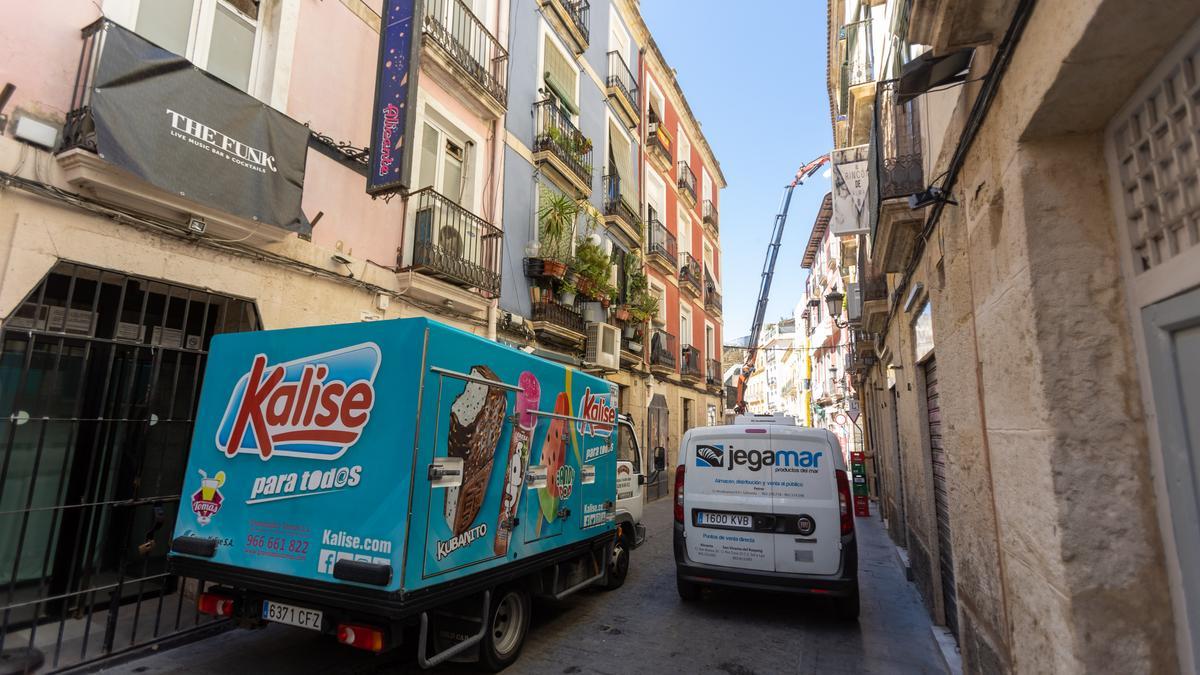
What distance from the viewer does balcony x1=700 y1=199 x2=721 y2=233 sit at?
23594mm

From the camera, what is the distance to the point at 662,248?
17188 mm

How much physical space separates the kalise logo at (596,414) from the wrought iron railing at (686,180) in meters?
15.1

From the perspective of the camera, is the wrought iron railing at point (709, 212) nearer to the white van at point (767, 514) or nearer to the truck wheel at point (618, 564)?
the truck wheel at point (618, 564)

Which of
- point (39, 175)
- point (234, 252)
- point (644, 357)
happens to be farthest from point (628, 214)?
point (39, 175)

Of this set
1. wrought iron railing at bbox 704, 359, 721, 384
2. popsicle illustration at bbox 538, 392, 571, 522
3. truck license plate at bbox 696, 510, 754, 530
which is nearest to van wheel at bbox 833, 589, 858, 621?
truck license plate at bbox 696, 510, 754, 530

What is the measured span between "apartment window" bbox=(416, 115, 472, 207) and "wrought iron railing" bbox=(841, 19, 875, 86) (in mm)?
7006

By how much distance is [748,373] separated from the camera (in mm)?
29812

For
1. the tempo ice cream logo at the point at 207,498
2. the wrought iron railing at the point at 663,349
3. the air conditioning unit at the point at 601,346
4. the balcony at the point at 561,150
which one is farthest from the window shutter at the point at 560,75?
the tempo ice cream logo at the point at 207,498

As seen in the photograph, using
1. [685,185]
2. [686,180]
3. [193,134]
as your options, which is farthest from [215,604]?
[686,180]

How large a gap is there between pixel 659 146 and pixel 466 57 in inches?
382

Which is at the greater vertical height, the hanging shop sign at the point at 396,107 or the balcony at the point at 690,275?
the balcony at the point at 690,275

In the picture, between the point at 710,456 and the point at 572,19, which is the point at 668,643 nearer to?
the point at 710,456

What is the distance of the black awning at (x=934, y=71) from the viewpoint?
318 centimetres

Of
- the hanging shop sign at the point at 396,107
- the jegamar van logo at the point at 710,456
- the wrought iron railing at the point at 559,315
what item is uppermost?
the hanging shop sign at the point at 396,107
